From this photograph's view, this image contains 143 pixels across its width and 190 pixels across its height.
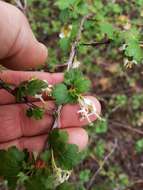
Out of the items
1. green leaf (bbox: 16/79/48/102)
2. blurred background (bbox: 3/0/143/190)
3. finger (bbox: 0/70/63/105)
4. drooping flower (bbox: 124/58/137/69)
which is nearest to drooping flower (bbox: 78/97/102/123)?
green leaf (bbox: 16/79/48/102)

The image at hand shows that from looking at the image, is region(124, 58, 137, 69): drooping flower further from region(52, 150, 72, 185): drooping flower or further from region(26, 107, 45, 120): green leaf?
region(52, 150, 72, 185): drooping flower

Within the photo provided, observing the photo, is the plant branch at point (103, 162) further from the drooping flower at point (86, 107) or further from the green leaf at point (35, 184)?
the green leaf at point (35, 184)

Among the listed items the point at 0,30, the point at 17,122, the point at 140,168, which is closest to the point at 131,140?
the point at 140,168

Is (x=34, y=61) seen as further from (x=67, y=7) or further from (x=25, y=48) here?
(x=67, y=7)

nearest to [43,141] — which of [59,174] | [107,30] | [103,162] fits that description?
[59,174]

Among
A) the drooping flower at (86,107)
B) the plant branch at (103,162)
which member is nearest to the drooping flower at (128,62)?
the drooping flower at (86,107)
